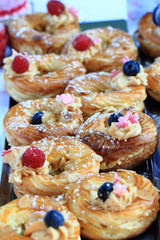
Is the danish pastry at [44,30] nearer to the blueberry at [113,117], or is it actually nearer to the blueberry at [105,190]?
the blueberry at [113,117]

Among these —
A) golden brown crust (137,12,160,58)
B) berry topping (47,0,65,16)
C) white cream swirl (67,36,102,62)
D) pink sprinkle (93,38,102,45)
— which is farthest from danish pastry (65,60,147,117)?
berry topping (47,0,65,16)

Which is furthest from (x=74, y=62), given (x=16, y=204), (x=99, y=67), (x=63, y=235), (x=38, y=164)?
(x=63, y=235)

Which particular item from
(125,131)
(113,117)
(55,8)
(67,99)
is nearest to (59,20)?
(55,8)

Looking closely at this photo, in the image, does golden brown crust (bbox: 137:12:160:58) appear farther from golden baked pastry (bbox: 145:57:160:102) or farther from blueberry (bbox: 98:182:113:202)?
blueberry (bbox: 98:182:113:202)

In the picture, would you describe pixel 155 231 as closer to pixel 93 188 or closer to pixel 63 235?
pixel 93 188

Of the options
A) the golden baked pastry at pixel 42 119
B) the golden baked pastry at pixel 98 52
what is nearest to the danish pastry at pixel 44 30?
the golden baked pastry at pixel 98 52

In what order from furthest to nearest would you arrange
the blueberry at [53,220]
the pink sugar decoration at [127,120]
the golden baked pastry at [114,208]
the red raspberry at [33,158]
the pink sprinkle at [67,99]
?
the pink sprinkle at [67,99] < the pink sugar decoration at [127,120] < the red raspberry at [33,158] < the golden baked pastry at [114,208] < the blueberry at [53,220]
